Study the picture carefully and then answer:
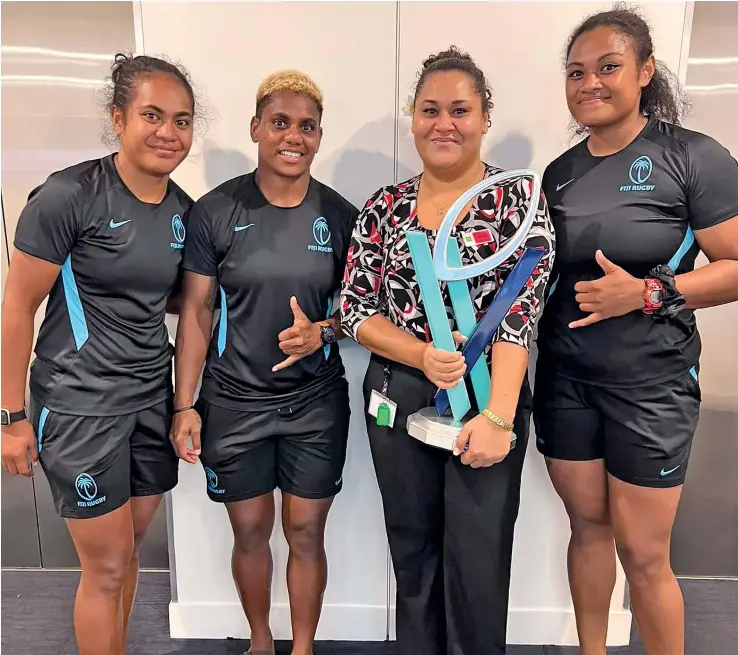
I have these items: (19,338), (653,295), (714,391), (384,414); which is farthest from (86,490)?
(714,391)

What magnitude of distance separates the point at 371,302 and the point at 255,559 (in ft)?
3.00

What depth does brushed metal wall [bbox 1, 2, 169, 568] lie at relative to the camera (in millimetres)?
2082

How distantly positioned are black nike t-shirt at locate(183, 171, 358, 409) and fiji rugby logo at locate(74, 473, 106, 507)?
14.2 inches

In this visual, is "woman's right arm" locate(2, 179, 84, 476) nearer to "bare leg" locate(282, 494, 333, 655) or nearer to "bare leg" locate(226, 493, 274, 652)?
"bare leg" locate(226, 493, 274, 652)

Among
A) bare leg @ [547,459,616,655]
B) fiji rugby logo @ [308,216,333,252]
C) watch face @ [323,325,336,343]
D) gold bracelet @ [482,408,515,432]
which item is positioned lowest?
bare leg @ [547,459,616,655]

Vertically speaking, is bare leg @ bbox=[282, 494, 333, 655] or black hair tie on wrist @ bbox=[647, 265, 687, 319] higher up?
black hair tie on wrist @ bbox=[647, 265, 687, 319]

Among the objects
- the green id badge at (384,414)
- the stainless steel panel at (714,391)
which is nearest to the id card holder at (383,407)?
the green id badge at (384,414)

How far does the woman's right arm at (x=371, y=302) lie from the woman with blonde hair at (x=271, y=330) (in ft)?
0.48

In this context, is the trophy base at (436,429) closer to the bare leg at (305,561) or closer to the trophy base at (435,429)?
the trophy base at (435,429)

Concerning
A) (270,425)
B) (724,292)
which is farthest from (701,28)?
(270,425)

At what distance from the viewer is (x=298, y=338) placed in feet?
5.14

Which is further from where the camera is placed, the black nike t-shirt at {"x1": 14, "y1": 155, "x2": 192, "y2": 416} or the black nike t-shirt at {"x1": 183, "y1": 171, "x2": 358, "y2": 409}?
the black nike t-shirt at {"x1": 183, "y1": 171, "x2": 358, "y2": 409}

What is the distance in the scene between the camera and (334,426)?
1.70 meters

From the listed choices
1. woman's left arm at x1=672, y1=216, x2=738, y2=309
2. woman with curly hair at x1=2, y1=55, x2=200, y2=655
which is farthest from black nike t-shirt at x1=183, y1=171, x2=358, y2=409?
woman's left arm at x1=672, y1=216, x2=738, y2=309
